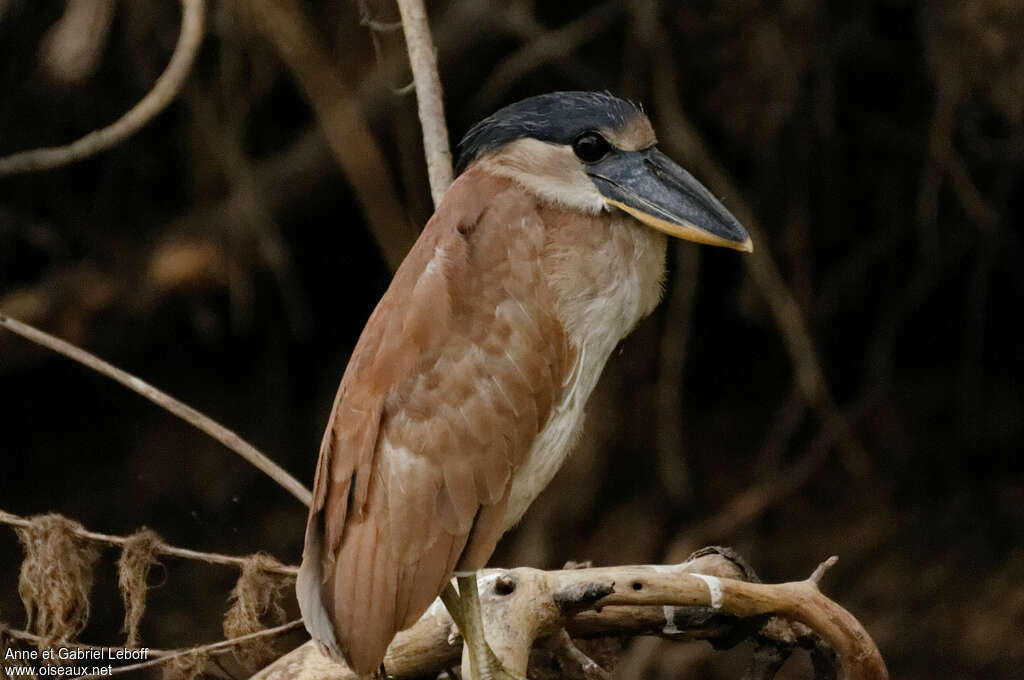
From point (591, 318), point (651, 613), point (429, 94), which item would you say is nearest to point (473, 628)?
point (651, 613)

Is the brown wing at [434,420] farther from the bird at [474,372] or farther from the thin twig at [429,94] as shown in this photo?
the thin twig at [429,94]

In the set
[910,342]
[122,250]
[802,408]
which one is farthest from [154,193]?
[910,342]

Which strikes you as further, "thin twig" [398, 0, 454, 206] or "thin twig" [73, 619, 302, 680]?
"thin twig" [398, 0, 454, 206]

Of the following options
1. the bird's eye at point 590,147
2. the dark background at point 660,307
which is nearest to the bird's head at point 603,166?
the bird's eye at point 590,147

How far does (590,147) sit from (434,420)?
0.45m

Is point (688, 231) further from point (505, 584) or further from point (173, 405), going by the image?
point (173, 405)

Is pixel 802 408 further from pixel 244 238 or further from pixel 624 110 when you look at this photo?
pixel 624 110

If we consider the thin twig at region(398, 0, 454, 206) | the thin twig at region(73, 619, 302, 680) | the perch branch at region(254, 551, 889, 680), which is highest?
the thin twig at region(398, 0, 454, 206)

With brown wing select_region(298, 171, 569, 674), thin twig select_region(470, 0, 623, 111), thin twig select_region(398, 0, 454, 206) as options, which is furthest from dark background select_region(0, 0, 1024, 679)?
brown wing select_region(298, 171, 569, 674)

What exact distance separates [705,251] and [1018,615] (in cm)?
141

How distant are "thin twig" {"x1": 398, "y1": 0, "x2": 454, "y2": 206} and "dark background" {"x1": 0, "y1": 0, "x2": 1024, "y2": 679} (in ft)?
3.35

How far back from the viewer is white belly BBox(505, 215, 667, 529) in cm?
177

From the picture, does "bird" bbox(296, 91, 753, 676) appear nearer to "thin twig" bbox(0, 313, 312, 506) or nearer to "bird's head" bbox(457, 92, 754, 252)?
"bird's head" bbox(457, 92, 754, 252)

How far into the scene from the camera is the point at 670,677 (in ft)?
12.2
